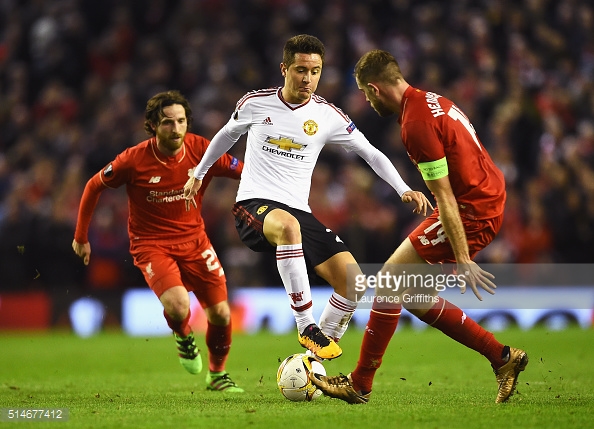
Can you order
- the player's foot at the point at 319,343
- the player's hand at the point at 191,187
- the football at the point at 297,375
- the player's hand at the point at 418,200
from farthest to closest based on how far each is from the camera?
1. the player's hand at the point at 191,187
2. the player's hand at the point at 418,200
3. the football at the point at 297,375
4. the player's foot at the point at 319,343

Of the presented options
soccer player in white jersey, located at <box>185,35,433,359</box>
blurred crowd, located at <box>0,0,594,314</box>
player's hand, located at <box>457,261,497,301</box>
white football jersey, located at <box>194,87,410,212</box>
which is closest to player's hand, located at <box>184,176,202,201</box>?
soccer player in white jersey, located at <box>185,35,433,359</box>

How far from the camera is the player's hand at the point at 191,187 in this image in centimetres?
745

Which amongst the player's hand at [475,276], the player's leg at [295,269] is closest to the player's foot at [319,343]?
the player's leg at [295,269]

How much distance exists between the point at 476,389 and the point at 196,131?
9326 mm

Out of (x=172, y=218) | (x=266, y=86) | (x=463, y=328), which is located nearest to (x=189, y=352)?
(x=172, y=218)

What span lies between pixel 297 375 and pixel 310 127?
6.19 feet

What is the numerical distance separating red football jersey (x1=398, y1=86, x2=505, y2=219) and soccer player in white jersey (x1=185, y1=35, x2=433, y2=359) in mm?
456

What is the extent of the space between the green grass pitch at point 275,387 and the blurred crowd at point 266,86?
4.59ft

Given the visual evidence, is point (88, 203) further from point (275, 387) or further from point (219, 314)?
point (275, 387)

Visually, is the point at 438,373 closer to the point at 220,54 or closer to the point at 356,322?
the point at 356,322

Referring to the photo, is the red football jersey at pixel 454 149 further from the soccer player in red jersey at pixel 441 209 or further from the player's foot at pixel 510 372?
the player's foot at pixel 510 372

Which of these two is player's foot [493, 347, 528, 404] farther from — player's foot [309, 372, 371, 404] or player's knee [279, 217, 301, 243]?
player's knee [279, 217, 301, 243]

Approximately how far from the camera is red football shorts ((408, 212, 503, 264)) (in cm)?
655

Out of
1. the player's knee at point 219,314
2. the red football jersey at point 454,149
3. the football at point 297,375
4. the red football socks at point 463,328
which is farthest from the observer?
the player's knee at point 219,314
